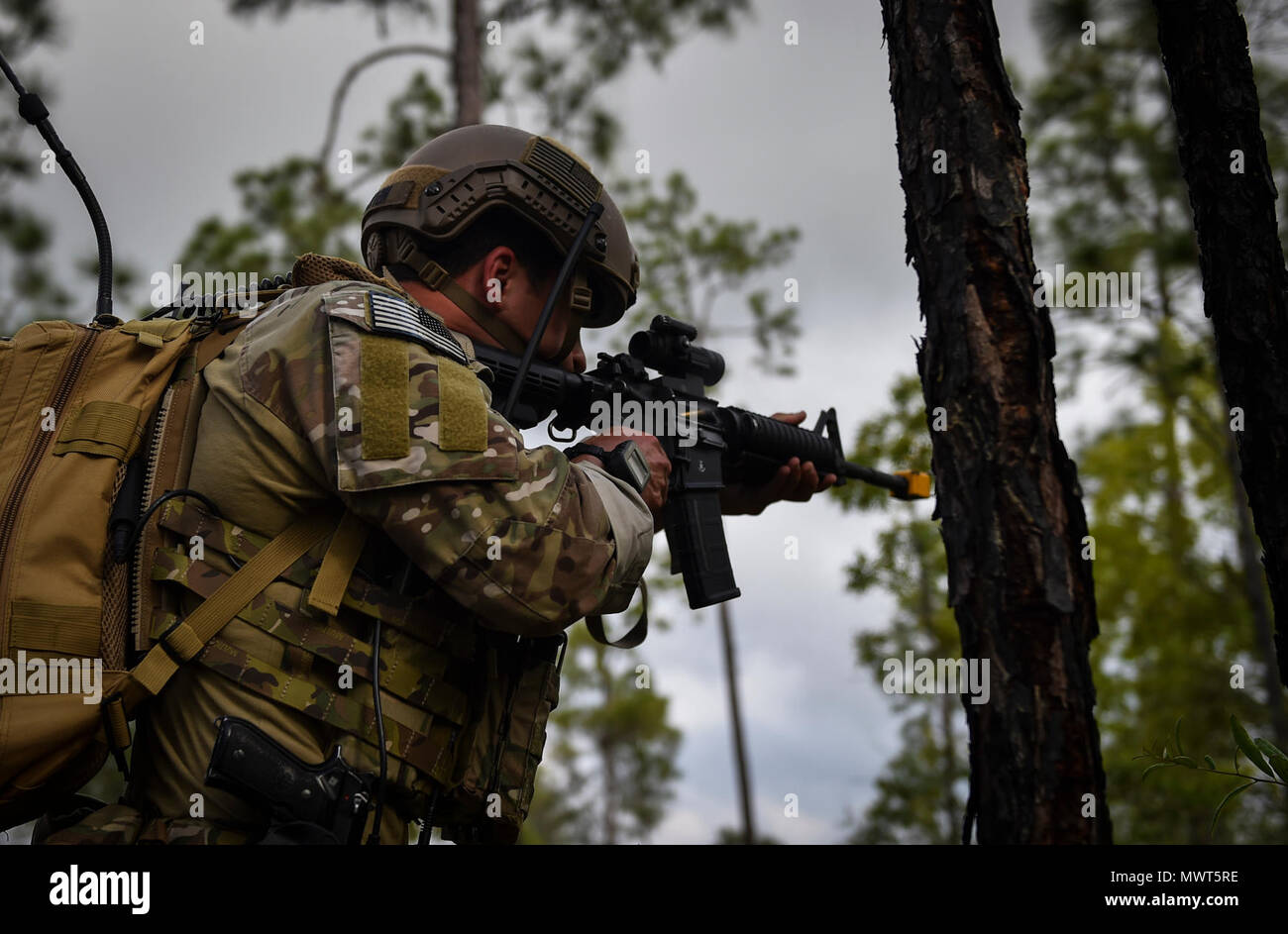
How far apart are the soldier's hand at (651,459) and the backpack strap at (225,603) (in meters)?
0.92

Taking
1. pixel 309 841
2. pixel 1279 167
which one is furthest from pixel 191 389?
pixel 1279 167

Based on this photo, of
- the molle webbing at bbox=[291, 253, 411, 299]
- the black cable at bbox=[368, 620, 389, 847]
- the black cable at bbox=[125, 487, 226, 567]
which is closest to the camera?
the black cable at bbox=[125, 487, 226, 567]

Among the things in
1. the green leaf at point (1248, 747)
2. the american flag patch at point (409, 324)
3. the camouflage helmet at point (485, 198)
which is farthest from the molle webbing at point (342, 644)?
the green leaf at point (1248, 747)

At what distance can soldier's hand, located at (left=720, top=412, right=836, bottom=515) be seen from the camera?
435 cm

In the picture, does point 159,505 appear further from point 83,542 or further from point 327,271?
point 327,271

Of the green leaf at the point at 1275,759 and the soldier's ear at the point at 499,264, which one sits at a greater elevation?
the soldier's ear at the point at 499,264

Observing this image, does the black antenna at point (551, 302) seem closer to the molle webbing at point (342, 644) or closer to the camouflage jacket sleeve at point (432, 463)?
the camouflage jacket sleeve at point (432, 463)

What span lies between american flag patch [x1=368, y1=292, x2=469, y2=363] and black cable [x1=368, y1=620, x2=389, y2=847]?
0.71m

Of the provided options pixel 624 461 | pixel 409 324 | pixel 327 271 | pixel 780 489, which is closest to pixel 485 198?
pixel 327 271

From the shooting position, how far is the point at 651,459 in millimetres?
3393

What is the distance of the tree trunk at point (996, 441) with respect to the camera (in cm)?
235

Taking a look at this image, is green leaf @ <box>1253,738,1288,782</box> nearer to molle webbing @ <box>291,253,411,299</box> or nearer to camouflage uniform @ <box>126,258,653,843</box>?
camouflage uniform @ <box>126,258,653,843</box>

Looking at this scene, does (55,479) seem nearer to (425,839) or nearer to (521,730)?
(425,839)

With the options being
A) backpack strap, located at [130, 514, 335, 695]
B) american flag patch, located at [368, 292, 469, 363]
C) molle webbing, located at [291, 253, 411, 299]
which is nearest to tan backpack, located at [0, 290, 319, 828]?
backpack strap, located at [130, 514, 335, 695]
